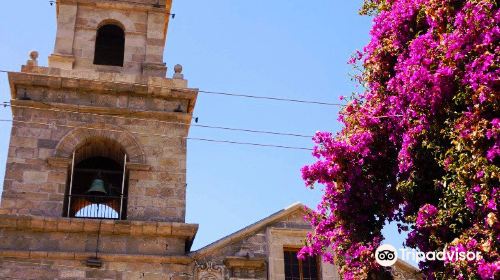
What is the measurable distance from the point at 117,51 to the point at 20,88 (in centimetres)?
284

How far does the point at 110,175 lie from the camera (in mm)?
16156

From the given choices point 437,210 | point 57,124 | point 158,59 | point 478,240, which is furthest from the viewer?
point 158,59

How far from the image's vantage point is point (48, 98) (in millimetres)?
15891

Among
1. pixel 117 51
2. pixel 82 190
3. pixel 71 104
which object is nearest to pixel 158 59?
pixel 117 51

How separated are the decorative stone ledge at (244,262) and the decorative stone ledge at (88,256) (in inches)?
30.0

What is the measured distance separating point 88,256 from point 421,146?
22.5ft

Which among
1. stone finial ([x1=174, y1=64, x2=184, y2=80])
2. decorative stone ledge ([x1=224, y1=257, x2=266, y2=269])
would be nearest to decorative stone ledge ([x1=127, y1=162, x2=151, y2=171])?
stone finial ([x1=174, y1=64, x2=184, y2=80])

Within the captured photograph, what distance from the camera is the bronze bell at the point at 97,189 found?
49.7 ft

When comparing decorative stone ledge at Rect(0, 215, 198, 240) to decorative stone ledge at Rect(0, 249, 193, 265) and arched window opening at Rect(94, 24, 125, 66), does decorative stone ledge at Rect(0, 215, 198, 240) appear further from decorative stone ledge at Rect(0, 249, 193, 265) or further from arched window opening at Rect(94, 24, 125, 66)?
arched window opening at Rect(94, 24, 125, 66)

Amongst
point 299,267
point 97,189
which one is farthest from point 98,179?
→ point 299,267

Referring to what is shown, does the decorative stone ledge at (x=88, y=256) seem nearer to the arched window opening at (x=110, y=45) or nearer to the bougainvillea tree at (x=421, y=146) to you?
the bougainvillea tree at (x=421, y=146)

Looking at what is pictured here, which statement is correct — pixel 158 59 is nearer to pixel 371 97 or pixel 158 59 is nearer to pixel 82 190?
pixel 82 190

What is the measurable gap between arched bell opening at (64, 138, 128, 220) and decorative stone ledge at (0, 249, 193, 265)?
1.26m

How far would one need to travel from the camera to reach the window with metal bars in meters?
14.7
